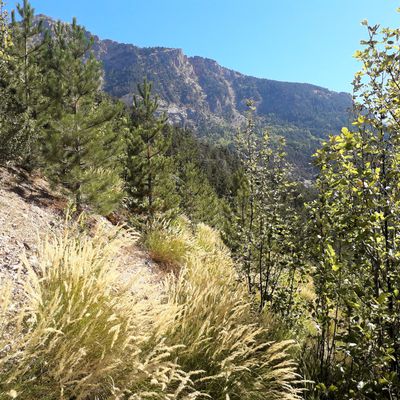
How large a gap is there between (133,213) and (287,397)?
9762 millimetres

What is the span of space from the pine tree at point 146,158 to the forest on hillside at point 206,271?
61 millimetres

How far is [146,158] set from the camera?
39.8ft

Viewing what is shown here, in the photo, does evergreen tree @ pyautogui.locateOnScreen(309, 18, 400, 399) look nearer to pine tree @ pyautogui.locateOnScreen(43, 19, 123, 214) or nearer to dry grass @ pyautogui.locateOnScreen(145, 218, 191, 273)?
dry grass @ pyautogui.locateOnScreen(145, 218, 191, 273)

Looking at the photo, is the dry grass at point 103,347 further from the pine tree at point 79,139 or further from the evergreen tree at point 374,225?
the pine tree at point 79,139

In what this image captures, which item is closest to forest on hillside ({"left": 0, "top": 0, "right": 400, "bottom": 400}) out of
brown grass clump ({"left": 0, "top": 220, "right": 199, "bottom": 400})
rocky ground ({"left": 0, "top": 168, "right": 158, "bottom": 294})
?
brown grass clump ({"left": 0, "top": 220, "right": 199, "bottom": 400})

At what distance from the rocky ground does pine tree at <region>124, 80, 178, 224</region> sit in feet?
9.35

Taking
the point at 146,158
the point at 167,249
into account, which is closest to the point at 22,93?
the point at 146,158

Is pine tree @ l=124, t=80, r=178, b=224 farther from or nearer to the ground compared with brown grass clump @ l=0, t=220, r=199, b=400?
farther from the ground

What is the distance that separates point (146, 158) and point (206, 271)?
8114 mm

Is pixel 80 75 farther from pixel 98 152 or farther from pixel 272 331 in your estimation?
pixel 272 331

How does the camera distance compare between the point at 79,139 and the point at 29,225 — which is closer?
the point at 29,225

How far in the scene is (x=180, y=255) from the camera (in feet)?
24.0

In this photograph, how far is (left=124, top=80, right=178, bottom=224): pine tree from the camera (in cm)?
1171

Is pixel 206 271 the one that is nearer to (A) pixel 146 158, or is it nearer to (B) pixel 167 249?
(B) pixel 167 249
